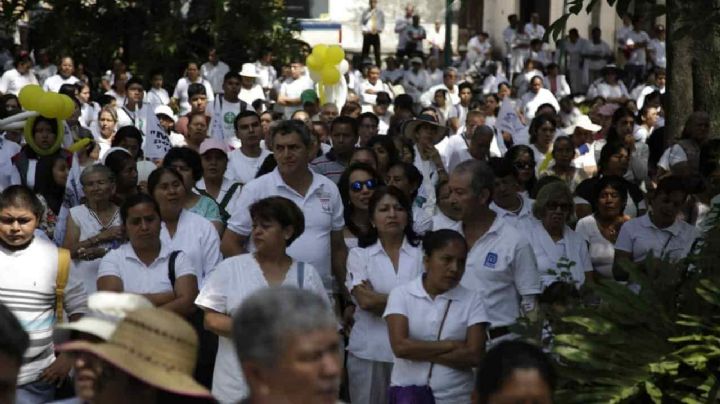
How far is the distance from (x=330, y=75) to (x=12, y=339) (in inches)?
617

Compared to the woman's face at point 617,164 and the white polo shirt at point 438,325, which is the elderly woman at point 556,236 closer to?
the white polo shirt at point 438,325

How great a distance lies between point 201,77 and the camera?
81.6 ft

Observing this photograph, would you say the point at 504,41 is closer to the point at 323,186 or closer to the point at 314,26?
the point at 314,26

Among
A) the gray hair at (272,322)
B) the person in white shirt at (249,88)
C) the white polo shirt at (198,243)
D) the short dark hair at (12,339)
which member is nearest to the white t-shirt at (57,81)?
the person in white shirt at (249,88)

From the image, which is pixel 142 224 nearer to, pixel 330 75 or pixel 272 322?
pixel 272 322

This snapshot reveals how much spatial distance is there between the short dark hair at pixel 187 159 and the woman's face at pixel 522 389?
18.5 feet

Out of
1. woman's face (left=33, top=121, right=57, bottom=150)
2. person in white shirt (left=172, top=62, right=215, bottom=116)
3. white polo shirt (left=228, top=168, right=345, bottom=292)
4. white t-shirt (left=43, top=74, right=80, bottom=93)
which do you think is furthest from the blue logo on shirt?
white t-shirt (left=43, top=74, right=80, bottom=93)

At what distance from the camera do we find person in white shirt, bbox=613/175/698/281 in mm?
9844

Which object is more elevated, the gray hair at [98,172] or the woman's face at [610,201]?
the gray hair at [98,172]

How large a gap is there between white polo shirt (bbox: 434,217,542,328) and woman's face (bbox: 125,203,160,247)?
5.63 feet

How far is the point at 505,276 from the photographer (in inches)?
320

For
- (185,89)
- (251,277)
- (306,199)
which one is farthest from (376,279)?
(185,89)

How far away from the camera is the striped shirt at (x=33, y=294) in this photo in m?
7.62

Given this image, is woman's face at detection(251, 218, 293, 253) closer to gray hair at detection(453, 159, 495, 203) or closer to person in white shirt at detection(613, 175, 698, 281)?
gray hair at detection(453, 159, 495, 203)
